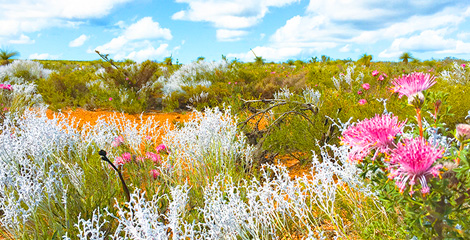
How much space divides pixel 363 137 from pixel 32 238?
8.14 feet

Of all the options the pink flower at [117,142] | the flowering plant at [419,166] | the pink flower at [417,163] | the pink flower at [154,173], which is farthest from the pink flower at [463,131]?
the pink flower at [117,142]

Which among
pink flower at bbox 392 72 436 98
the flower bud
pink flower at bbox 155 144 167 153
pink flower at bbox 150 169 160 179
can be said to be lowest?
pink flower at bbox 150 169 160 179

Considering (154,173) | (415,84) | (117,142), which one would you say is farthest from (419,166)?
(117,142)

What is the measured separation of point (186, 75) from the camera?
10.8m

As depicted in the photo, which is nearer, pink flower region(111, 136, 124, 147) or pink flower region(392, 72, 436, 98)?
pink flower region(392, 72, 436, 98)

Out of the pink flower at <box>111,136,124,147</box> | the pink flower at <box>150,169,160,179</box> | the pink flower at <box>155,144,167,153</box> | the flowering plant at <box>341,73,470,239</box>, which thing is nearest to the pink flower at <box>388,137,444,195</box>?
the flowering plant at <box>341,73,470,239</box>

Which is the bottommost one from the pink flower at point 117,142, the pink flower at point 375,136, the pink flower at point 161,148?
the pink flower at point 161,148

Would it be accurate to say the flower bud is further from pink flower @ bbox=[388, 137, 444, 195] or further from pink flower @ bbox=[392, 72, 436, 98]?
pink flower @ bbox=[388, 137, 444, 195]

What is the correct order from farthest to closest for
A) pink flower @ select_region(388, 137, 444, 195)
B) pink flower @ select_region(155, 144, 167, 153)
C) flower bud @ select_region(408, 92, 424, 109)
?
pink flower @ select_region(155, 144, 167, 153), flower bud @ select_region(408, 92, 424, 109), pink flower @ select_region(388, 137, 444, 195)

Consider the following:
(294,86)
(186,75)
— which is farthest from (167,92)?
(294,86)

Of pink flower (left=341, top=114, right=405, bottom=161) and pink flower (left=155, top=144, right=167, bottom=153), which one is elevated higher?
pink flower (left=341, top=114, right=405, bottom=161)

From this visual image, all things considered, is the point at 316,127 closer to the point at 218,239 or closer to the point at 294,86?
the point at 218,239

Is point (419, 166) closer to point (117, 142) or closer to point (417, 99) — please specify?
point (417, 99)

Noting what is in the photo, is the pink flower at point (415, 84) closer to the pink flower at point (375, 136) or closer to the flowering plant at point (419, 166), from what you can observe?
the flowering plant at point (419, 166)
